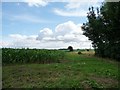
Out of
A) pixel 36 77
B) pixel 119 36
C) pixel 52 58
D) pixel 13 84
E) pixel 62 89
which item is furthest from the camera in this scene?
pixel 119 36

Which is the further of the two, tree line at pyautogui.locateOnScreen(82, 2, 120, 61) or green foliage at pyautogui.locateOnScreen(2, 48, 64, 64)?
tree line at pyautogui.locateOnScreen(82, 2, 120, 61)

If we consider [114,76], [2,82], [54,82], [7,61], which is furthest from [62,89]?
[7,61]

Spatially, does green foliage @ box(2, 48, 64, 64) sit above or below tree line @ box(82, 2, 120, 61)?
below

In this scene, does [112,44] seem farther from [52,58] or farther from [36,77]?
[36,77]

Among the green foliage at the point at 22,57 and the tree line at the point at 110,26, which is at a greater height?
the tree line at the point at 110,26

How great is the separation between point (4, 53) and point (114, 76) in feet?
47.7

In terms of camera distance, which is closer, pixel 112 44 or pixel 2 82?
pixel 2 82

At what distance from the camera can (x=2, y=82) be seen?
1616 centimetres

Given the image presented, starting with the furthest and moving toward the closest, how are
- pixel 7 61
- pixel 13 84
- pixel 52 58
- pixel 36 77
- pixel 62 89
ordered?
pixel 52 58 → pixel 7 61 → pixel 36 77 → pixel 13 84 → pixel 62 89

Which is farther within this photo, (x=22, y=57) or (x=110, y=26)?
(x=110, y=26)

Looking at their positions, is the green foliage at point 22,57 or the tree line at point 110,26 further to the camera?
the tree line at point 110,26

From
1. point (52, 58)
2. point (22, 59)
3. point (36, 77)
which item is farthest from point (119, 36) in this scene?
point (36, 77)

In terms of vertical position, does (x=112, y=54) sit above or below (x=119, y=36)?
below

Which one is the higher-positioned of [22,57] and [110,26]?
[110,26]
